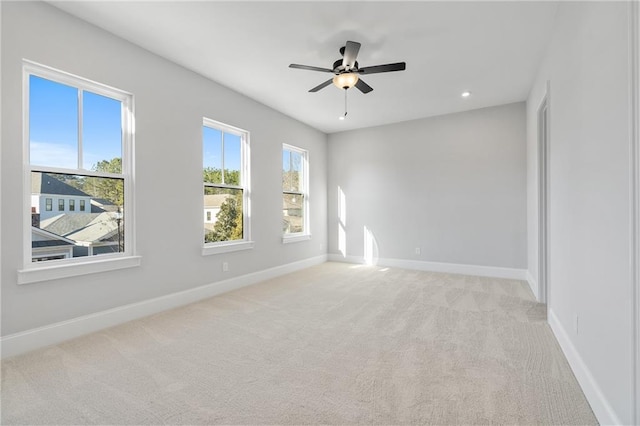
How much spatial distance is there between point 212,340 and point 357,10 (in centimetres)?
325

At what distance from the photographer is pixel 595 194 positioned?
68.8 inches

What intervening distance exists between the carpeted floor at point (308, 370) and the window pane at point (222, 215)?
3.69 ft

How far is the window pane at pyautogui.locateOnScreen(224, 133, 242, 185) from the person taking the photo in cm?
446

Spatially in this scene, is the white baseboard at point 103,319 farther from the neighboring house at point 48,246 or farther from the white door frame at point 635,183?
the white door frame at point 635,183

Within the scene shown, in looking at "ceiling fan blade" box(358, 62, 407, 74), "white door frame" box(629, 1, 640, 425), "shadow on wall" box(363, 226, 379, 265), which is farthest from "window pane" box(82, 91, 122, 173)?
"shadow on wall" box(363, 226, 379, 265)

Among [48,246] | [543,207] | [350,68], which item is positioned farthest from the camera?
[543,207]

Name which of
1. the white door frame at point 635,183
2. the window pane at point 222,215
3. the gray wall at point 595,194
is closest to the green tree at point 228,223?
the window pane at point 222,215

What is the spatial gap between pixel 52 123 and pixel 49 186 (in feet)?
1.88

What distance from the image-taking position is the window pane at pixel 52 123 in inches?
101

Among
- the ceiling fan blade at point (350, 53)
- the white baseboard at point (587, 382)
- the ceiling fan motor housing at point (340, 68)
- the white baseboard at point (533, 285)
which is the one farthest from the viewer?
the white baseboard at point (533, 285)

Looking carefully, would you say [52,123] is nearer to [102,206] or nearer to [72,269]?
[102,206]

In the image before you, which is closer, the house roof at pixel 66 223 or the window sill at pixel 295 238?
the house roof at pixel 66 223

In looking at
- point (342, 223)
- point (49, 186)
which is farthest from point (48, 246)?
point (342, 223)

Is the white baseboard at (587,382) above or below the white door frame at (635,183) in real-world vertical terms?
below
